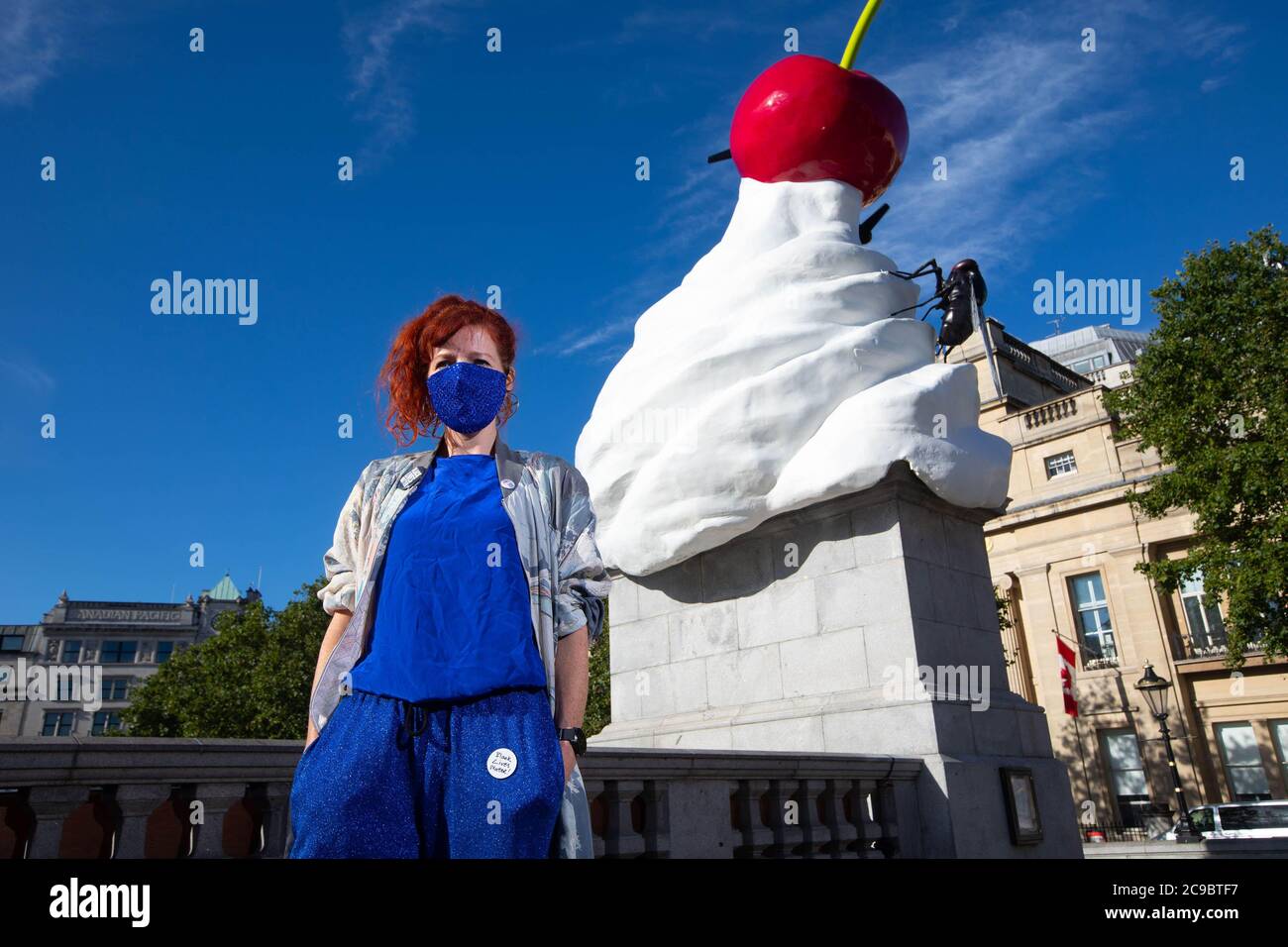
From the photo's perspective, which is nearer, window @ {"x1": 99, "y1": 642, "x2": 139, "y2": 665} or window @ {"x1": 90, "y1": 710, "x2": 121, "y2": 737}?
window @ {"x1": 90, "y1": 710, "x2": 121, "y2": 737}

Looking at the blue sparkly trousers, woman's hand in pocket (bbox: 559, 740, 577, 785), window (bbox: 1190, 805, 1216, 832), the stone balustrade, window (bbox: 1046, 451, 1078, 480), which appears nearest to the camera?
the blue sparkly trousers

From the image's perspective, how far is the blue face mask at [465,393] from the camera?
2.91m

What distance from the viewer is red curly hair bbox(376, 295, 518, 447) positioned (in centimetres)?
299

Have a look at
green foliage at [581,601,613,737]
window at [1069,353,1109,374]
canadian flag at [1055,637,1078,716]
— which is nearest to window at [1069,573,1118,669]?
canadian flag at [1055,637,1078,716]

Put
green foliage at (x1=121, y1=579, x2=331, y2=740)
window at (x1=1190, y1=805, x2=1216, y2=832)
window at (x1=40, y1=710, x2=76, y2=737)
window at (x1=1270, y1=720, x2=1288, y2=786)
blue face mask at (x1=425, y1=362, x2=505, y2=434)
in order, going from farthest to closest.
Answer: window at (x1=40, y1=710, x2=76, y2=737), green foliage at (x1=121, y1=579, x2=331, y2=740), window at (x1=1270, y1=720, x2=1288, y2=786), window at (x1=1190, y1=805, x2=1216, y2=832), blue face mask at (x1=425, y1=362, x2=505, y2=434)

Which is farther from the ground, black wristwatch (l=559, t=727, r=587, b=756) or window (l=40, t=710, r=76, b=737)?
window (l=40, t=710, r=76, b=737)

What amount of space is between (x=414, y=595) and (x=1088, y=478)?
34.2m

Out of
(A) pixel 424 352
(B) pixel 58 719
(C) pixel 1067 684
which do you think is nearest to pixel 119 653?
(B) pixel 58 719

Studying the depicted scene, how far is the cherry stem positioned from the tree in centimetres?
1513

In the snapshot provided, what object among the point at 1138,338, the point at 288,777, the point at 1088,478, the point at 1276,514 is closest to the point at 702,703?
the point at 288,777

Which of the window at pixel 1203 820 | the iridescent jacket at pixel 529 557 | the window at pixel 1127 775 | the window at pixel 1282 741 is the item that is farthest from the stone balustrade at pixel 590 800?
the window at pixel 1127 775

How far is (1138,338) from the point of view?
73125mm

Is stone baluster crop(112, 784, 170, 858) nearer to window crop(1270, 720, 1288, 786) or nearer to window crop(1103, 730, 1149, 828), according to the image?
window crop(1103, 730, 1149, 828)
